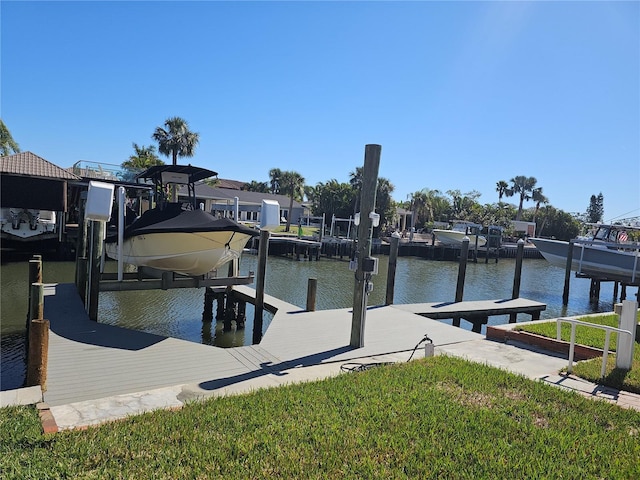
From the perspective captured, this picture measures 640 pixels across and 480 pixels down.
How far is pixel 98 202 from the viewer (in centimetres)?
818

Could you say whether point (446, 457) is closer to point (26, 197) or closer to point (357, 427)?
point (357, 427)

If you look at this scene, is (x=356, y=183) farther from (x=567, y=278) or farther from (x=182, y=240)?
(x=182, y=240)

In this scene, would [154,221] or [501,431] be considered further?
[154,221]

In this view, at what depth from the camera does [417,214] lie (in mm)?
62188

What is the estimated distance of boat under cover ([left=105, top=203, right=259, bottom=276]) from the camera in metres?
9.30

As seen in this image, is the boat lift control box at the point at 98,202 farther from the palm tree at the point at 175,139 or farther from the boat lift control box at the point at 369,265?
the palm tree at the point at 175,139

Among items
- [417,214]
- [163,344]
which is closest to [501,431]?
[163,344]

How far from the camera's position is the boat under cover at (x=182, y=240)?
9305 mm

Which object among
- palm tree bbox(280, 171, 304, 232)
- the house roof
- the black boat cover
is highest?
palm tree bbox(280, 171, 304, 232)

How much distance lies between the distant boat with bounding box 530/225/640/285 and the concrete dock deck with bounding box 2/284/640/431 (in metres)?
16.9

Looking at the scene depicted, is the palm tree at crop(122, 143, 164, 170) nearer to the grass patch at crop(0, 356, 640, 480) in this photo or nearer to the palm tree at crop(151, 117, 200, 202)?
the palm tree at crop(151, 117, 200, 202)

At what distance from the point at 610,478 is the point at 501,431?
88 centimetres

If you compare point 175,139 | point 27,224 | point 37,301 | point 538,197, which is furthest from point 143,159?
point 538,197

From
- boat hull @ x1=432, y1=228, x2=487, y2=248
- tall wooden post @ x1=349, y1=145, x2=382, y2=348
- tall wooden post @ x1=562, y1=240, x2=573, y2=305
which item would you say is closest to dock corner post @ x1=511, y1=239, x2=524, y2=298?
tall wooden post @ x1=562, y1=240, x2=573, y2=305
